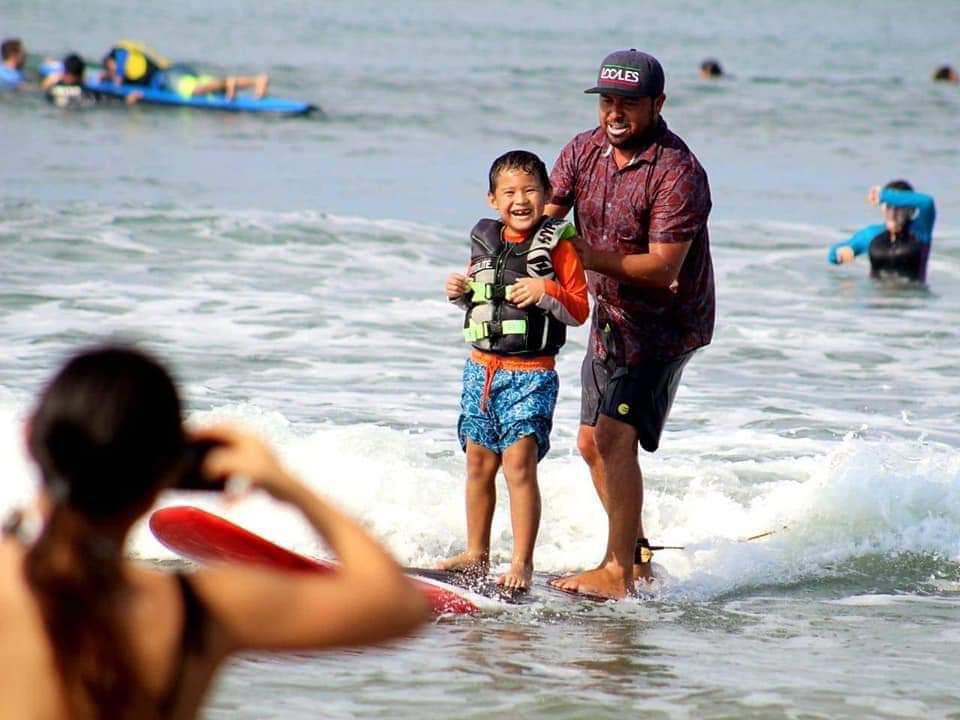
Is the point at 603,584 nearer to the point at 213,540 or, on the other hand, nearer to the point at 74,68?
the point at 213,540

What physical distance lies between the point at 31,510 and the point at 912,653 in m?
4.40

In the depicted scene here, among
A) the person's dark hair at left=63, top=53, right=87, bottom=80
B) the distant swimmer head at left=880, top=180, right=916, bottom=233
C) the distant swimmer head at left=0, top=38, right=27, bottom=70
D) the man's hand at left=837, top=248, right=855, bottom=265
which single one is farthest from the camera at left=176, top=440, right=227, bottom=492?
the distant swimmer head at left=0, top=38, right=27, bottom=70

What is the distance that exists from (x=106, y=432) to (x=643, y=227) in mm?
4251

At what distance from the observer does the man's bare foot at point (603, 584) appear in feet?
21.3

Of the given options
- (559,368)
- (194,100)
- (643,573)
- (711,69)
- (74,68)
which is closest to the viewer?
(643,573)

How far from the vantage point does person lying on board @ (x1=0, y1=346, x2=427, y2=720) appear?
2107 millimetres

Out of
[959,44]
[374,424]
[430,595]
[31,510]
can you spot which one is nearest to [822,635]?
[430,595]

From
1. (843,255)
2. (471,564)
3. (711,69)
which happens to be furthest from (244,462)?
(711,69)

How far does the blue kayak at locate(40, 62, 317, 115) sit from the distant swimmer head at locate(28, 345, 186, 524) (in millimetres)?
25927

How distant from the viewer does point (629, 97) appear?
6.10 metres

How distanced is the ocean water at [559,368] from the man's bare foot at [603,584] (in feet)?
0.42

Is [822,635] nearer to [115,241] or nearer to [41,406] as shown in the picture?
[41,406]

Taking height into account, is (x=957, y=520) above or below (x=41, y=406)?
below

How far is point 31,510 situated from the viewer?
6.95ft
